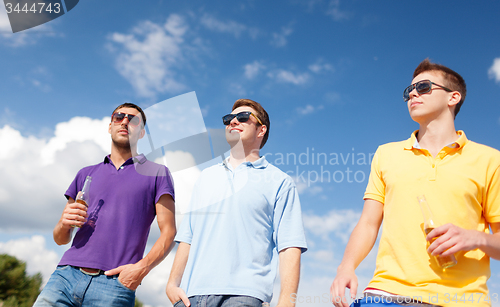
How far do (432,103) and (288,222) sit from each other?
6.31 ft

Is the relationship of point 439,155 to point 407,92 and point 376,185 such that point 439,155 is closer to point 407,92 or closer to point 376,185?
point 376,185

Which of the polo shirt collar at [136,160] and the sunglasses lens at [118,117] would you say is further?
the sunglasses lens at [118,117]

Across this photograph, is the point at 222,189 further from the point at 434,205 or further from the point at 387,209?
the point at 434,205

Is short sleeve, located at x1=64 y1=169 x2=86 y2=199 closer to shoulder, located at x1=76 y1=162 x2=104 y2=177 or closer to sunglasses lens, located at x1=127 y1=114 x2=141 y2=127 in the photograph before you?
shoulder, located at x1=76 y1=162 x2=104 y2=177

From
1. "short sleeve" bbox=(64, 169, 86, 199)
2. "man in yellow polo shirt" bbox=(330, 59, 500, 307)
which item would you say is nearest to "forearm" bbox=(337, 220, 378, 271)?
"man in yellow polo shirt" bbox=(330, 59, 500, 307)

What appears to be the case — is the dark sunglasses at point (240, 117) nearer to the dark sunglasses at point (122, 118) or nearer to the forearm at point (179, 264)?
the dark sunglasses at point (122, 118)

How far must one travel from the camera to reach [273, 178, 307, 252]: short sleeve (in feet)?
12.5

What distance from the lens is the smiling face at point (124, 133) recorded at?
5.32 meters

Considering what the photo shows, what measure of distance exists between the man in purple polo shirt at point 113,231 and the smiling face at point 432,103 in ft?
10.3

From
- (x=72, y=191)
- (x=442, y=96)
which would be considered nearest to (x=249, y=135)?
(x=442, y=96)

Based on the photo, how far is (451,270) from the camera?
2686mm

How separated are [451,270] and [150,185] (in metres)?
3.61

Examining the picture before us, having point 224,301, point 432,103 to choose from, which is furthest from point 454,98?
point 224,301

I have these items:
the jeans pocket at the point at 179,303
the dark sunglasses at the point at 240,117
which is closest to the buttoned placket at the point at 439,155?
the dark sunglasses at the point at 240,117
